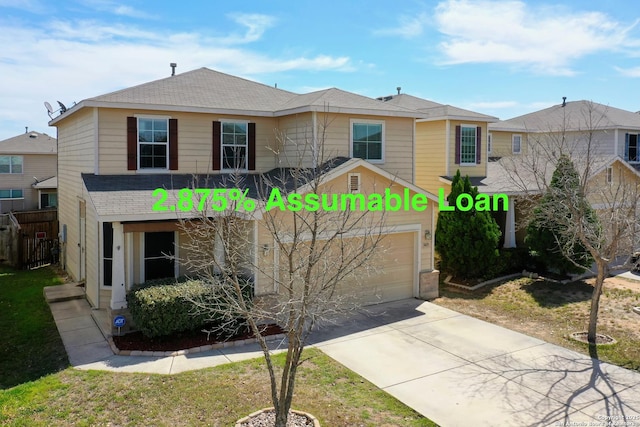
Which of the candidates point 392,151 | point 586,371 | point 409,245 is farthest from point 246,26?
point 586,371

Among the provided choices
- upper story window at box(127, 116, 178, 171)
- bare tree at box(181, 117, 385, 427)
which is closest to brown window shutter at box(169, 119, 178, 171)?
upper story window at box(127, 116, 178, 171)

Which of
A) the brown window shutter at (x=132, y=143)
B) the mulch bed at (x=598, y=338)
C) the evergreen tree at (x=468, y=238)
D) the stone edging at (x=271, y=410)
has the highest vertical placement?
the brown window shutter at (x=132, y=143)

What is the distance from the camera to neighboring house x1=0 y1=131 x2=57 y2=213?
99.9ft

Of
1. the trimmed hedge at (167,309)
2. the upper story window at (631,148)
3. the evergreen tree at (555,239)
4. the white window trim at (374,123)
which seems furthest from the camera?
the upper story window at (631,148)

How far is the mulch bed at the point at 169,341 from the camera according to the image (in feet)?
32.7

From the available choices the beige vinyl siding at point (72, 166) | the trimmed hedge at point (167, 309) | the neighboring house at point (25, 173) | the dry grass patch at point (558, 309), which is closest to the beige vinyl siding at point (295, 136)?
the trimmed hedge at point (167, 309)

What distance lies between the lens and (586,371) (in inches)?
364

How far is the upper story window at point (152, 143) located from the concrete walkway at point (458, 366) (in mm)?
4348

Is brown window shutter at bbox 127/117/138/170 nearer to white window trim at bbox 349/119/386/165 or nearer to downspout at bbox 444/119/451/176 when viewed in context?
white window trim at bbox 349/119/386/165

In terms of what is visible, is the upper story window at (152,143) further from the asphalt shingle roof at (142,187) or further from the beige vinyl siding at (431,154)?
the beige vinyl siding at (431,154)

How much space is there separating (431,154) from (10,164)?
2605cm

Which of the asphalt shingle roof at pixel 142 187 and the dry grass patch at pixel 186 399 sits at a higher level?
the asphalt shingle roof at pixel 142 187

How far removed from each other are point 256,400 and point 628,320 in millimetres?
9908

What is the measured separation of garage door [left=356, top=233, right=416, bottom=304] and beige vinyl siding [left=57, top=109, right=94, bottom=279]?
27.0 feet
